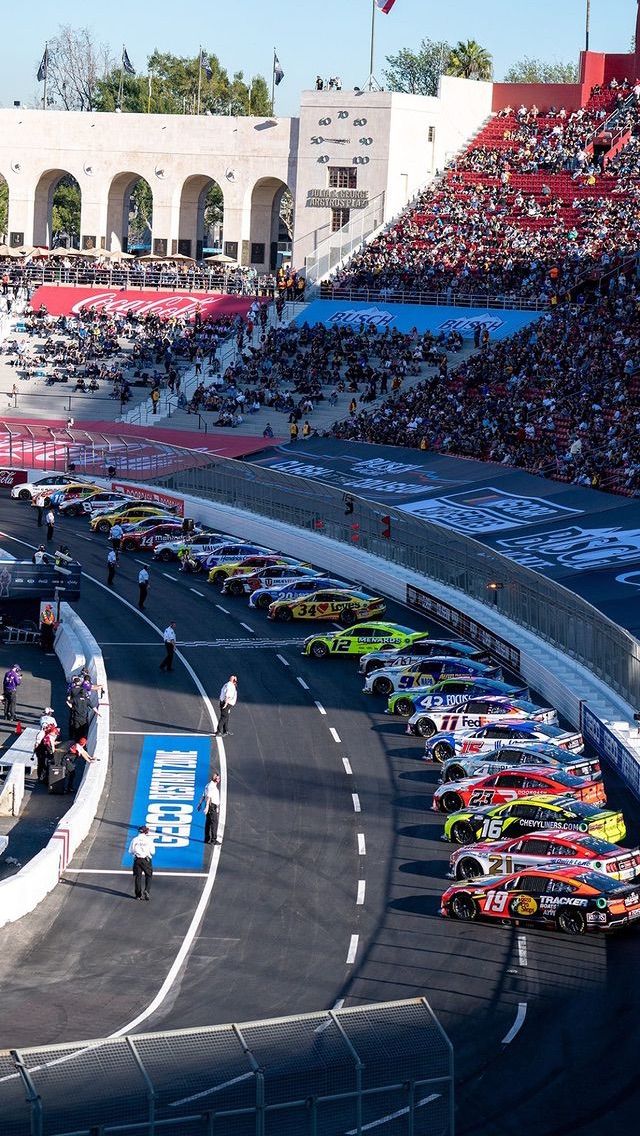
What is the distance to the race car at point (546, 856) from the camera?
27562 millimetres

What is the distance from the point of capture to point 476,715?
125 feet

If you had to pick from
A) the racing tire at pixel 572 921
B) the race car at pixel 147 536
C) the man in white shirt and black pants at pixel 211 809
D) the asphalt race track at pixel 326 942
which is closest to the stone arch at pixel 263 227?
the race car at pixel 147 536

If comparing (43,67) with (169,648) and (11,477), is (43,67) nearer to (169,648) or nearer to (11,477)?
(11,477)

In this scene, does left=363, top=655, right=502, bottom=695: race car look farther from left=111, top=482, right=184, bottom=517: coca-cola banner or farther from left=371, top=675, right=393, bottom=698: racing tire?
left=111, top=482, right=184, bottom=517: coca-cola banner

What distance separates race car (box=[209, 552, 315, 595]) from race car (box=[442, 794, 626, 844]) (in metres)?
24.6

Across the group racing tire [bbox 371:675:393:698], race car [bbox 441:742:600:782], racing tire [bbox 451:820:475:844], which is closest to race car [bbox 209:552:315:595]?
racing tire [bbox 371:675:393:698]

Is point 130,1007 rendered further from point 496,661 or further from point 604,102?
point 604,102

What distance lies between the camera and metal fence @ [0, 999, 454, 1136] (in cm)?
1563

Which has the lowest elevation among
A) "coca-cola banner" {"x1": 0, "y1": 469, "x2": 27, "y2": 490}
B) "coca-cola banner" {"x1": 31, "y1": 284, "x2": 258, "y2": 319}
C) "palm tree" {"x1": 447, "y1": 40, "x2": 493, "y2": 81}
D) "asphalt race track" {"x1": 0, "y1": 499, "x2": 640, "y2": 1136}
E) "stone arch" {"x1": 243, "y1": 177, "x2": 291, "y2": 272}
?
A: "asphalt race track" {"x1": 0, "y1": 499, "x2": 640, "y2": 1136}

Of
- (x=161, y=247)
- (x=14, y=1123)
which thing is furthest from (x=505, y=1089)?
(x=161, y=247)

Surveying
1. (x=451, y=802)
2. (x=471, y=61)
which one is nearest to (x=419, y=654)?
(x=451, y=802)

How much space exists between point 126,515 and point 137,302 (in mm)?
32417

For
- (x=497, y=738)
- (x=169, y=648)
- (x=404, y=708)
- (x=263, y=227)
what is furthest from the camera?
(x=263, y=227)

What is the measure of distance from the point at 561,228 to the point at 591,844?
6328cm
